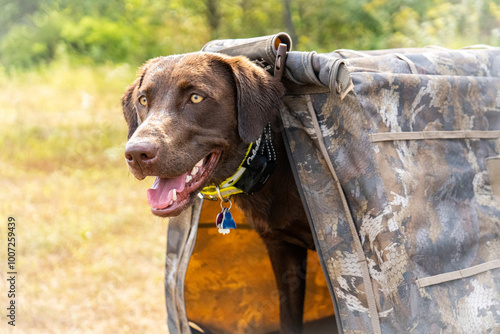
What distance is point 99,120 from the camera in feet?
29.9

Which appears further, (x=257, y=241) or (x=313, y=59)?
(x=257, y=241)

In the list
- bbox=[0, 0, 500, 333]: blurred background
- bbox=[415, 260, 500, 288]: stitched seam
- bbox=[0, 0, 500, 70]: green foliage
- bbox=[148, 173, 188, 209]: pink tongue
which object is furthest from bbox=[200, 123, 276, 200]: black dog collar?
bbox=[0, 0, 500, 70]: green foliage

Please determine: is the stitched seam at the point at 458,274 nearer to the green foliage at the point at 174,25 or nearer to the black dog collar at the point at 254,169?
the black dog collar at the point at 254,169

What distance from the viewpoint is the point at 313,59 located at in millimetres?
2270

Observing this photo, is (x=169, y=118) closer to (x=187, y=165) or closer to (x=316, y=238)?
(x=187, y=165)

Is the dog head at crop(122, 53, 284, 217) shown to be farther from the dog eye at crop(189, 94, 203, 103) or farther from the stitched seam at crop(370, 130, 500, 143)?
the stitched seam at crop(370, 130, 500, 143)

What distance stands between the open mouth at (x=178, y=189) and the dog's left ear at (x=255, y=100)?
0.20 metres

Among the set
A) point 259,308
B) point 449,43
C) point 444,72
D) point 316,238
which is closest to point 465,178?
point 444,72

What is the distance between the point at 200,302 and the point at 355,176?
5.17 feet

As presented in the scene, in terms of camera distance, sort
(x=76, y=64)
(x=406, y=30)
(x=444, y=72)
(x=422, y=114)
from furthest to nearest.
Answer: (x=76, y=64) → (x=406, y=30) → (x=444, y=72) → (x=422, y=114)

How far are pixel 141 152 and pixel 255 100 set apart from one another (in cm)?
59

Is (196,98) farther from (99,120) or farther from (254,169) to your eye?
(99,120)

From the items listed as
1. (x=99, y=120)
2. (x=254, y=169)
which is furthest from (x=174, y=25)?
(x=254, y=169)

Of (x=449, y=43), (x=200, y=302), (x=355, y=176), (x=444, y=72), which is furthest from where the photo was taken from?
(x=449, y=43)
